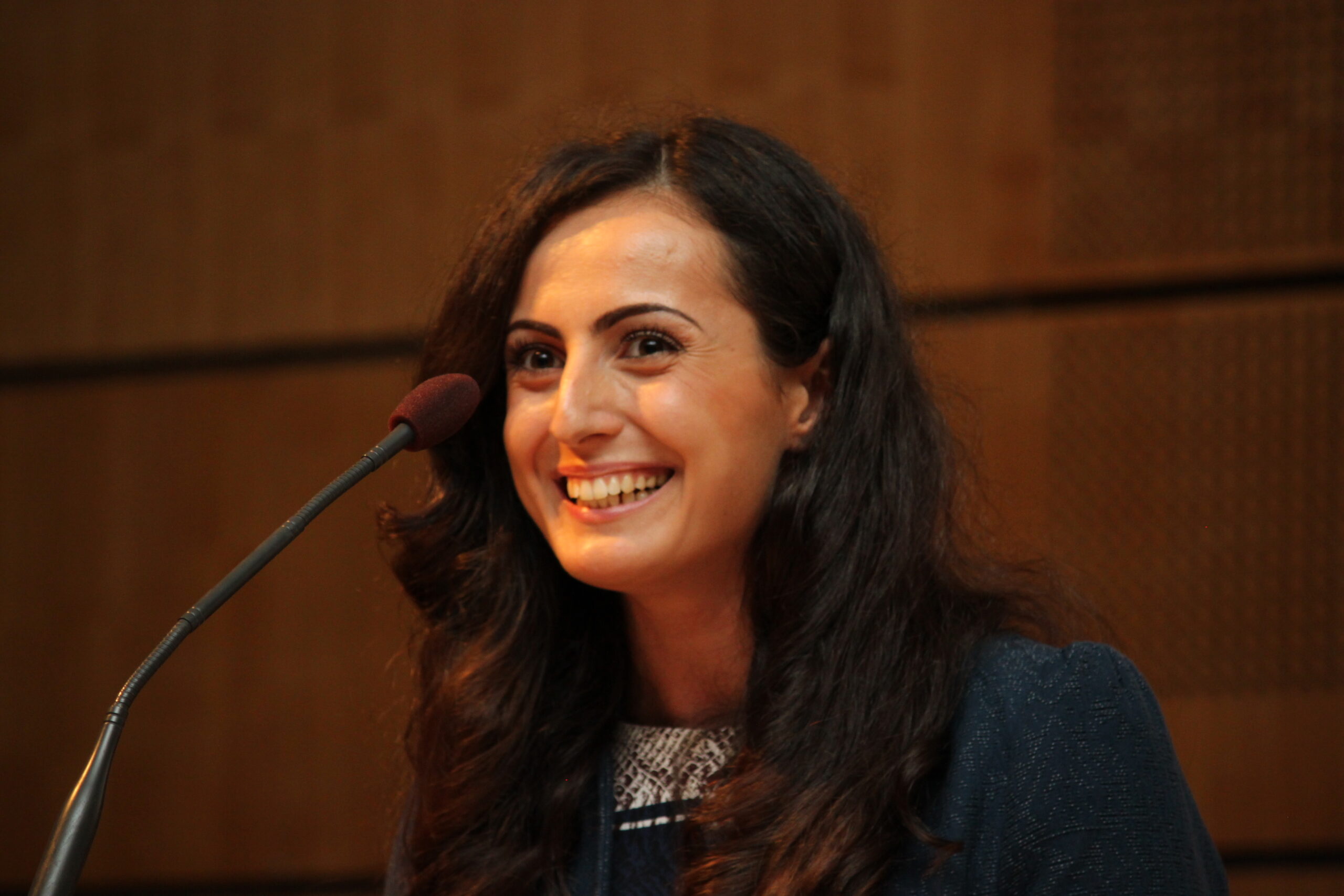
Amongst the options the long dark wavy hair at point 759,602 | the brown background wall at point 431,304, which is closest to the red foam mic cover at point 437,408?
the long dark wavy hair at point 759,602

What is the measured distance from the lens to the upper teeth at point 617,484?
1.47 metres

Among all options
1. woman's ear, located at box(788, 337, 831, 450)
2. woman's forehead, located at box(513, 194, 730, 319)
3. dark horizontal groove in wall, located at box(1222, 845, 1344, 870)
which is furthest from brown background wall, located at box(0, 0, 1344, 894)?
woman's forehead, located at box(513, 194, 730, 319)

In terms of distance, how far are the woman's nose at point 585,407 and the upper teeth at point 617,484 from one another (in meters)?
0.04

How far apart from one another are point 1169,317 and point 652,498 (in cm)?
157

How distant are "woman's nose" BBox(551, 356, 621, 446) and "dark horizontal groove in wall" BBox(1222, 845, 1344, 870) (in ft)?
5.65

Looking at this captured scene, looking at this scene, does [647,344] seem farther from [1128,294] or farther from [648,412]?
[1128,294]

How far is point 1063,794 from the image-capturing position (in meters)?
1.29

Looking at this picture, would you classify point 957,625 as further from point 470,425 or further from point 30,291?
point 30,291

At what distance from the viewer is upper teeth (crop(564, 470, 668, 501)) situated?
1469 mm

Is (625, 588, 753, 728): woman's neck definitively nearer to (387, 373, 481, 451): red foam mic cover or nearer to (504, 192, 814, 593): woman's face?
(504, 192, 814, 593): woman's face

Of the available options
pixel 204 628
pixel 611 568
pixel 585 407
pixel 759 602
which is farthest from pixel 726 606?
pixel 204 628

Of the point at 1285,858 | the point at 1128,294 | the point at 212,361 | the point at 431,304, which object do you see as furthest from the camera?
the point at 212,361

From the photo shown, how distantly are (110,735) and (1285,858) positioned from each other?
2.23m

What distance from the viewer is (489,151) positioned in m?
3.00
